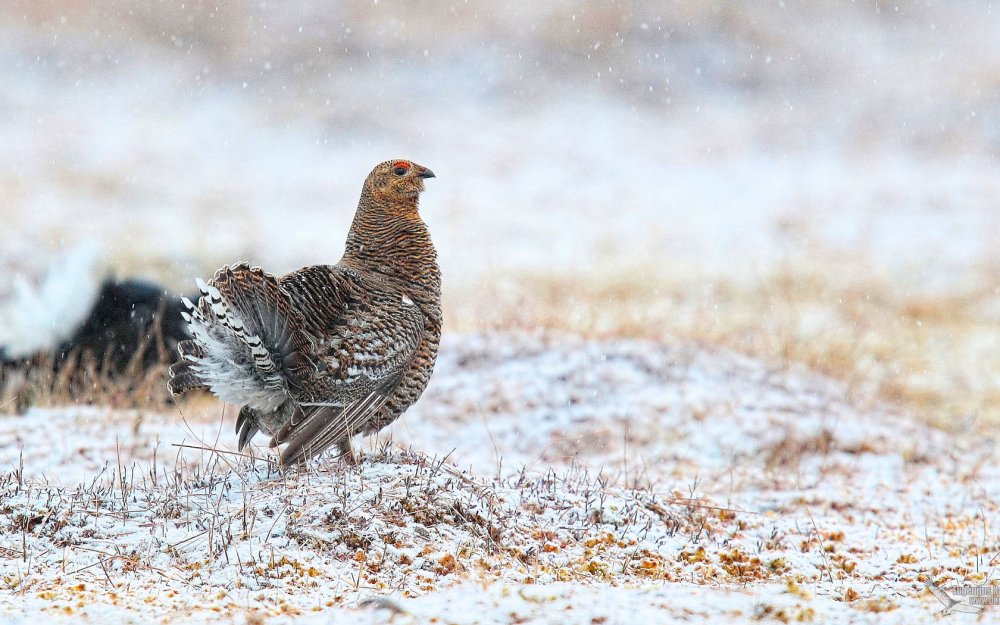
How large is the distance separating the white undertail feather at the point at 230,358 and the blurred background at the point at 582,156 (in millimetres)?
6236

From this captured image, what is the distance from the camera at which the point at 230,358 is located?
5465 millimetres

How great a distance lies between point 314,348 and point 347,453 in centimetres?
79

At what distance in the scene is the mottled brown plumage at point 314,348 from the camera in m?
5.41

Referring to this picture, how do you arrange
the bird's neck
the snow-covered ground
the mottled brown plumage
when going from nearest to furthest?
the snow-covered ground
the mottled brown plumage
the bird's neck

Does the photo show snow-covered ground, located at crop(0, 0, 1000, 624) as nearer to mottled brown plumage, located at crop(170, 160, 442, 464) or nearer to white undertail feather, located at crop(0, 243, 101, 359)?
mottled brown plumage, located at crop(170, 160, 442, 464)

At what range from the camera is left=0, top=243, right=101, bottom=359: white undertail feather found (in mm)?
9836

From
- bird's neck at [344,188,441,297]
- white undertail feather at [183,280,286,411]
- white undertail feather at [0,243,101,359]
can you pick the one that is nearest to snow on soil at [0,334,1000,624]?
white undertail feather at [183,280,286,411]

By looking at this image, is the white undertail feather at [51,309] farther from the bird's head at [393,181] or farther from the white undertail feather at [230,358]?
the white undertail feather at [230,358]

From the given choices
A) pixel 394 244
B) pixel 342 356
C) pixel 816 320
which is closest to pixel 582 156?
pixel 816 320

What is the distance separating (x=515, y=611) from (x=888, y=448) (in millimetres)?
6769

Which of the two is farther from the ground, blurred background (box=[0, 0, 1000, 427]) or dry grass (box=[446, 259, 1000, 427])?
blurred background (box=[0, 0, 1000, 427])

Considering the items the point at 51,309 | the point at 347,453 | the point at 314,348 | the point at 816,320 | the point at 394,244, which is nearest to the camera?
the point at 314,348

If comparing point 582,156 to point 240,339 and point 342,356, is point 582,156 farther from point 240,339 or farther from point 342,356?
point 240,339

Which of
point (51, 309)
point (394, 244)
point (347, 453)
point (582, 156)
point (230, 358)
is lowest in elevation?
point (347, 453)
